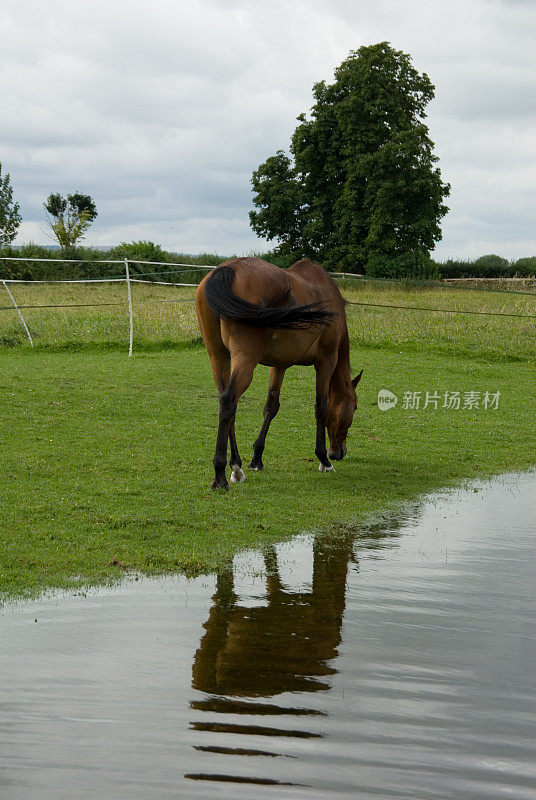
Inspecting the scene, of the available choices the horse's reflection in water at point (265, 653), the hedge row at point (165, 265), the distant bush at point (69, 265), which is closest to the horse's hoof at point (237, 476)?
the horse's reflection in water at point (265, 653)

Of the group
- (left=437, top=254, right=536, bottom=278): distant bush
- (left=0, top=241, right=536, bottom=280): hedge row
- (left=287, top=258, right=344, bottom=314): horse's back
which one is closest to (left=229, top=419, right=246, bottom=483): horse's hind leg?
(left=287, top=258, right=344, bottom=314): horse's back

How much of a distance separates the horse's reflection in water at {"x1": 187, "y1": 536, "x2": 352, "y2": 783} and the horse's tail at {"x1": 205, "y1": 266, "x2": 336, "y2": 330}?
2314mm

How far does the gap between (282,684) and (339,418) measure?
5.22m

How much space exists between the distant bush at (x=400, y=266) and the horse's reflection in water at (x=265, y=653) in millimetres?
35992

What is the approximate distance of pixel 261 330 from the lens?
6520 millimetres

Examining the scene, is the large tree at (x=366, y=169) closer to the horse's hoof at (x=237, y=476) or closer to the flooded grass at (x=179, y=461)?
the flooded grass at (x=179, y=461)

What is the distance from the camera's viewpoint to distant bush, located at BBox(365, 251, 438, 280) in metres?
39.7

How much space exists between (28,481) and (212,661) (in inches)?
142

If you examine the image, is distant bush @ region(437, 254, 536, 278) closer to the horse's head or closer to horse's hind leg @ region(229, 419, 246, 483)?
the horse's head

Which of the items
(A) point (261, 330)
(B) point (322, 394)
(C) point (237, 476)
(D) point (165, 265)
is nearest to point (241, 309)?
(A) point (261, 330)

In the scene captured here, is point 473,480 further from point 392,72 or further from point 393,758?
point 392,72

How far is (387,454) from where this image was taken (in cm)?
854

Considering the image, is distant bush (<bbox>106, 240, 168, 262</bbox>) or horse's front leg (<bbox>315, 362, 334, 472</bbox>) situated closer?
horse's front leg (<bbox>315, 362, 334, 472</bbox>)

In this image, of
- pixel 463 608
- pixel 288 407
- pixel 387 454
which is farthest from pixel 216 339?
pixel 288 407
